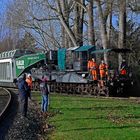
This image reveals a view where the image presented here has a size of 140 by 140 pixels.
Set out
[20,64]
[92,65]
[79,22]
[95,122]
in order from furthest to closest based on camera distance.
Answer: [79,22]
[20,64]
[92,65]
[95,122]

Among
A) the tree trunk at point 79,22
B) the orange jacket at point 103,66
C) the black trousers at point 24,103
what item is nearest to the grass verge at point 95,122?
the black trousers at point 24,103

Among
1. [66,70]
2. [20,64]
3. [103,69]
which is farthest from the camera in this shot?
[20,64]

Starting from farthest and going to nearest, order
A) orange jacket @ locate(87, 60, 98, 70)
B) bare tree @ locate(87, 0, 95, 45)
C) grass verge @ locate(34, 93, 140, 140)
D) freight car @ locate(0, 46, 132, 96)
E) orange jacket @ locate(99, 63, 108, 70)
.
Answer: bare tree @ locate(87, 0, 95, 45), freight car @ locate(0, 46, 132, 96), orange jacket @ locate(87, 60, 98, 70), orange jacket @ locate(99, 63, 108, 70), grass verge @ locate(34, 93, 140, 140)

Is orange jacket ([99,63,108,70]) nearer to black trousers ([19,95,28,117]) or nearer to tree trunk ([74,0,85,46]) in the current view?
black trousers ([19,95,28,117])

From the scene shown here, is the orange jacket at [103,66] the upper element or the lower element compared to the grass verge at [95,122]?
upper

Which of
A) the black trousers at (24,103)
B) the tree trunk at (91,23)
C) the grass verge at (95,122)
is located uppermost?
the tree trunk at (91,23)

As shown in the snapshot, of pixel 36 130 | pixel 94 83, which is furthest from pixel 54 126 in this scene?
pixel 94 83

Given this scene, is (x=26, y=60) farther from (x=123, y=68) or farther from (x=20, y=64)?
(x=123, y=68)

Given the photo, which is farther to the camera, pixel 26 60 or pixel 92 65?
pixel 26 60

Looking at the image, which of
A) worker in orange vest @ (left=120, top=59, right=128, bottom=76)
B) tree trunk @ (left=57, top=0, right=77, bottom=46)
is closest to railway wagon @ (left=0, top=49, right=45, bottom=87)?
tree trunk @ (left=57, top=0, right=77, bottom=46)

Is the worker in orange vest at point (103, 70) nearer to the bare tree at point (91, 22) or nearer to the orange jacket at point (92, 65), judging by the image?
the orange jacket at point (92, 65)

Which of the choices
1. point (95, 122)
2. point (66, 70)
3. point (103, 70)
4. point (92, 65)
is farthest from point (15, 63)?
point (95, 122)

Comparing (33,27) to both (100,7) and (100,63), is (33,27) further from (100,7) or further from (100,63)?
(100,63)

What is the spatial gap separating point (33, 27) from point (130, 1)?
66.8ft
